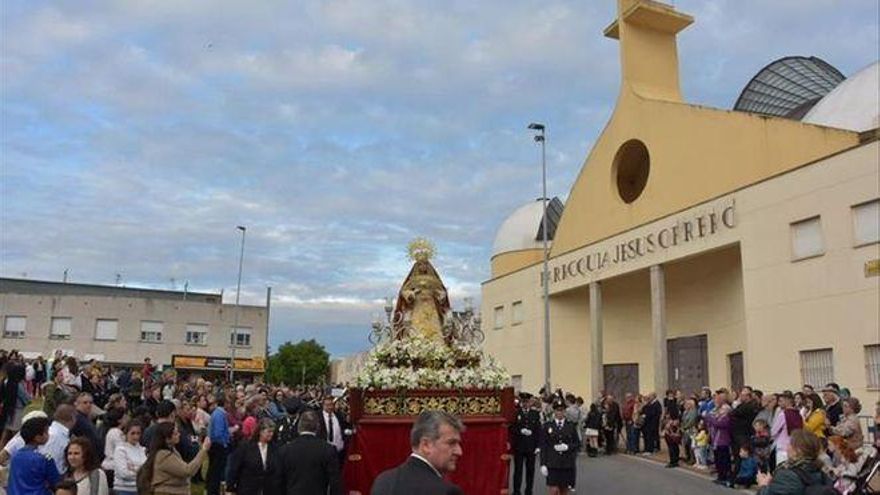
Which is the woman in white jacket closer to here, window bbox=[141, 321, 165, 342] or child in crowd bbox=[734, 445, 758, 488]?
child in crowd bbox=[734, 445, 758, 488]

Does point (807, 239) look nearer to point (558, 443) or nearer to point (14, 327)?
point (558, 443)

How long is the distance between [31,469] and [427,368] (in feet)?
20.9

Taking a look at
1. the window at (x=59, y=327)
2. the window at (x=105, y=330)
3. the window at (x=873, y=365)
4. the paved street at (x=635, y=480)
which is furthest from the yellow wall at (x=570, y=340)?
the window at (x=59, y=327)

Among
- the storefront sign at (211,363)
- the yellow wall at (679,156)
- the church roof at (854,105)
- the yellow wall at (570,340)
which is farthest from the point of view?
the storefront sign at (211,363)

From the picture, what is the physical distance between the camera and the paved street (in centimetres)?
1467

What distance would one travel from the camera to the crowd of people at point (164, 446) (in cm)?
642

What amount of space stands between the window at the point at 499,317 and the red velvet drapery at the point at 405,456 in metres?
25.2

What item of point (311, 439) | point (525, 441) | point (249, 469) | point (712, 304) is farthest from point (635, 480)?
point (712, 304)

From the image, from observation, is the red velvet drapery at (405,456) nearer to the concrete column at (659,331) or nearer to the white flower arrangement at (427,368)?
the white flower arrangement at (427,368)

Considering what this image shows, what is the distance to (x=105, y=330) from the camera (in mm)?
55406

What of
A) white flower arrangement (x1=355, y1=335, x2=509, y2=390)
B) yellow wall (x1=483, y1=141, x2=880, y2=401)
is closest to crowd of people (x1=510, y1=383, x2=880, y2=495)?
white flower arrangement (x1=355, y1=335, x2=509, y2=390)

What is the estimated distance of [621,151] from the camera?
29031mm

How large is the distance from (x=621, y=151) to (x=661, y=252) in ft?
18.0

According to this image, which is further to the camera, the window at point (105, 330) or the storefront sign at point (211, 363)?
the storefront sign at point (211, 363)
